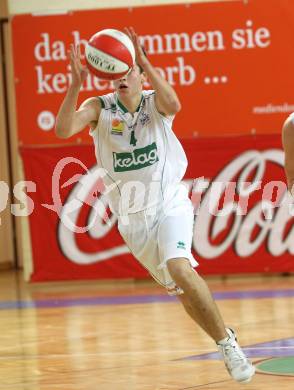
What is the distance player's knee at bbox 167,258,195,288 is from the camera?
22.3 ft

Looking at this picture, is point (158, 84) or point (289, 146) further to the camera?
point (158, 84)

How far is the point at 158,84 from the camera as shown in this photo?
7082 mm

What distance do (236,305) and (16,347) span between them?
3.32 m

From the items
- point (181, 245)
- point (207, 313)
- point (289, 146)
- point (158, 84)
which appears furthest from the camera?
point (158, 84)

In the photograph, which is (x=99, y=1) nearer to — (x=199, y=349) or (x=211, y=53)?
(x=211, y=53)

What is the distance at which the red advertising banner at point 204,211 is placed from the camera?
1420 cm

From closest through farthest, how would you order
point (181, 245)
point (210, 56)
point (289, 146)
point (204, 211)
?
1. point (289, 146)
2. point (181, 245)
3. point (204, 211)
4. point (210, 56)

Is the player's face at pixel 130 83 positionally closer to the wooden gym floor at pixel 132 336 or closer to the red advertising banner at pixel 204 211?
the wooden gym floor at pixel 132 336

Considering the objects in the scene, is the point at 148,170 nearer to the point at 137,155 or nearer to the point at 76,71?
the point at 137,155

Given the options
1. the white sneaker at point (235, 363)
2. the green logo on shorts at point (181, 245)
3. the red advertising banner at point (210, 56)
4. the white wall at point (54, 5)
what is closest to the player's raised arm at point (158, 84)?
the green logo on shorts at point (181, 245)

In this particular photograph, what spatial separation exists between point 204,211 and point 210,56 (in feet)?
7.44

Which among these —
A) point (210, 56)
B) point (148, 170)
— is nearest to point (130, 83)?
point (148, 170)

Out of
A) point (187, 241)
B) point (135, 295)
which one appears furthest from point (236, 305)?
point (187, 241)

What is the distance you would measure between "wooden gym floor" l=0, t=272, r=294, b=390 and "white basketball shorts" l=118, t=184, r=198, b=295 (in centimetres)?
87
